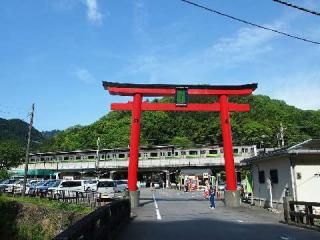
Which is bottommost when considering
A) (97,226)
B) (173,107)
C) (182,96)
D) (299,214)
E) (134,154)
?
(97,226)

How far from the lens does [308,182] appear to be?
20.9 m

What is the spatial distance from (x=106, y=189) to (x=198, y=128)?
82.8m

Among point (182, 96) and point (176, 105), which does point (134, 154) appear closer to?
point (176, 105)

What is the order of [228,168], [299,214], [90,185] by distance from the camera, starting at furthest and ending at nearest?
[90,185] → [228,168] → [299,214]

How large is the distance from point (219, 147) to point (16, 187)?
41834 millimetres

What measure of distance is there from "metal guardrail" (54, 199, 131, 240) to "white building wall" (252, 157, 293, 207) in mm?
10051

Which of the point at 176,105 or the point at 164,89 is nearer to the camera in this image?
the point at 164,89

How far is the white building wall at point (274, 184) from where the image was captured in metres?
21.8

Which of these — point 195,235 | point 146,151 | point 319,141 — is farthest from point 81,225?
point 146,151

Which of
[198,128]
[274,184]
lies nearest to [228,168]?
[274,184]

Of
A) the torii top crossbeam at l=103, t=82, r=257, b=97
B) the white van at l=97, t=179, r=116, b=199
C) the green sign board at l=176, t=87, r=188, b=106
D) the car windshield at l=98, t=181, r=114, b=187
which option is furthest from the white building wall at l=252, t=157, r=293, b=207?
the car windshield at l=98, t=181, r=114, b=187

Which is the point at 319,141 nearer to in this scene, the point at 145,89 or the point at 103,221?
the point at 145,89

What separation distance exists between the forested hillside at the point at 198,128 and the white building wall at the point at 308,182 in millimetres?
70795

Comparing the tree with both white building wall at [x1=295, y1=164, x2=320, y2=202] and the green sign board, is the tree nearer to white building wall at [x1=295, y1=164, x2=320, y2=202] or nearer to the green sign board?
the green sign board
